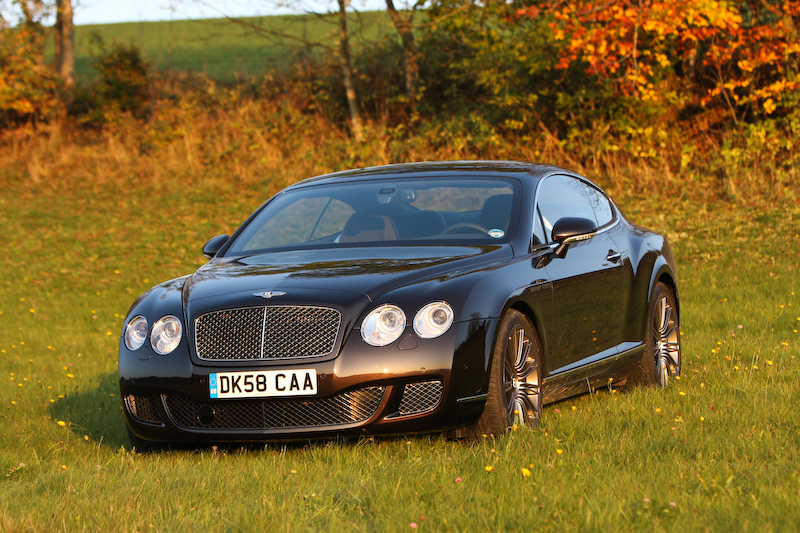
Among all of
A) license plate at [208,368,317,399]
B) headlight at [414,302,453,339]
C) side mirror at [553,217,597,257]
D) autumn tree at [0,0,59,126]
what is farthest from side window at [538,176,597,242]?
autumn tree at [0,0,59,126]

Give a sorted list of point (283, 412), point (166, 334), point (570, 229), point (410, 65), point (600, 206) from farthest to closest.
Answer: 1. point (410, 65)
2. point (600, 206)
3. point (570, 229)
4. point (166, 334)
5. point (283, 412)

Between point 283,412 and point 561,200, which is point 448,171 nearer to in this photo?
point 561,200

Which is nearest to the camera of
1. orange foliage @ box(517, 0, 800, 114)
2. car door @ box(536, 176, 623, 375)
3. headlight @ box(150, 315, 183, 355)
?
headlight @ box(150, 315, 183, 355)

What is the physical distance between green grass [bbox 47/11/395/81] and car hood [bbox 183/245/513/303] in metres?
19.3

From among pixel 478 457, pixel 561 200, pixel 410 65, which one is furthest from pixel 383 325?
pixel 410 65

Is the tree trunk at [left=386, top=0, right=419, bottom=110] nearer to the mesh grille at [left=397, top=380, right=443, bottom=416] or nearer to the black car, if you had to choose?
the black car

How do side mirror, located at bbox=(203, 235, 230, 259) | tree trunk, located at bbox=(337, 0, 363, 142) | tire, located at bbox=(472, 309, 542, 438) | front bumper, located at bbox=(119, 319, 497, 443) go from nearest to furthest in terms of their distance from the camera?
front bumper, located at bbox=(119, 319, 497, 443) < tire, located at bbox=(472, 309, 542, 438) < side mirror, located at bbox=(203, 235, 230, 259) < tree trunk, located at bbox=(337, 0, 363, 142)

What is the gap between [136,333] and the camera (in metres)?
5.04

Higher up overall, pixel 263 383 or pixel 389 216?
pixel 389 216

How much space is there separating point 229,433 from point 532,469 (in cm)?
152

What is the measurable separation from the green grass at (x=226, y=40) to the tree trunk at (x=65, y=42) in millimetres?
614

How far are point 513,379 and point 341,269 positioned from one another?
1051mm

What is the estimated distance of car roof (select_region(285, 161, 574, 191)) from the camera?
614 centimetres

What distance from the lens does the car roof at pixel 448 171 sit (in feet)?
20.1
